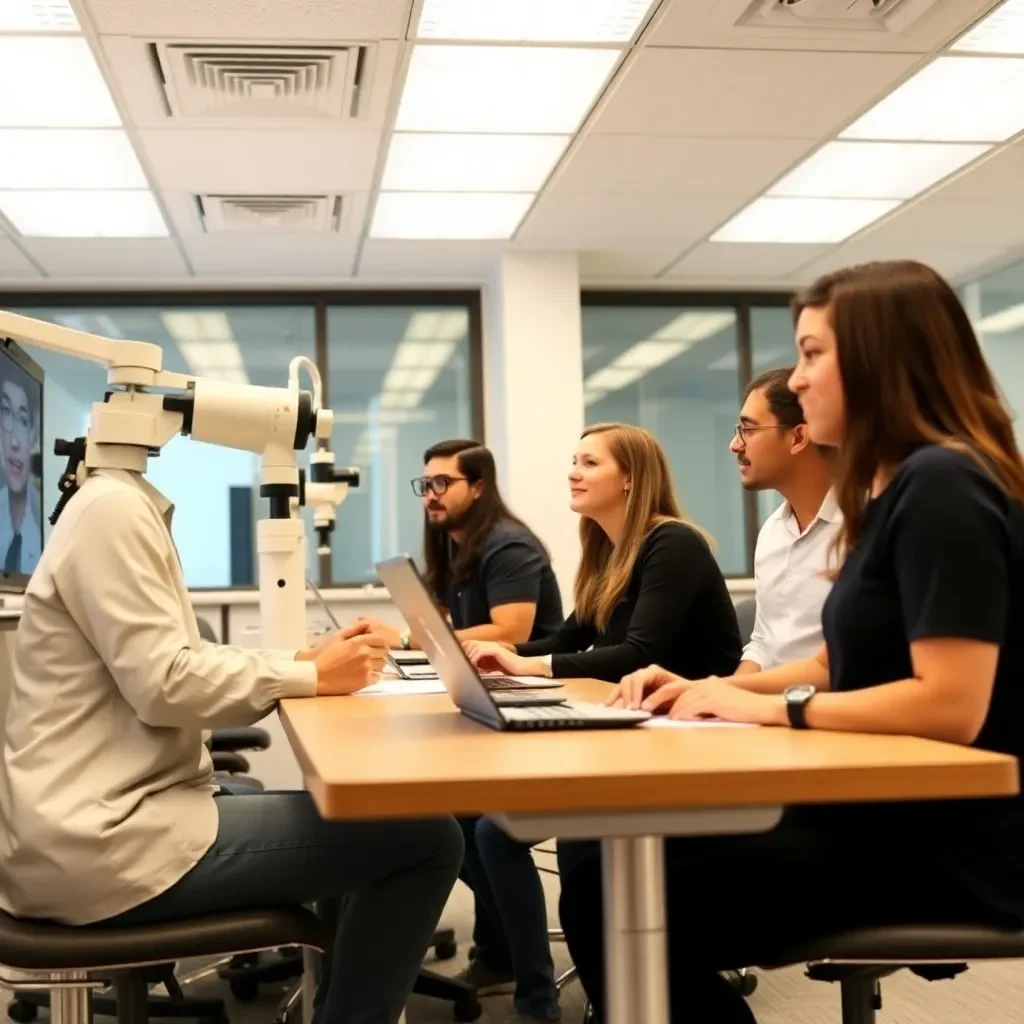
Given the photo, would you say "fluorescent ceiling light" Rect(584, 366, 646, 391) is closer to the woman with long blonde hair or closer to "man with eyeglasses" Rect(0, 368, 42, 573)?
the woman with long blonde hair

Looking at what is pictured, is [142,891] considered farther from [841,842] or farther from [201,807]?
[841,842]

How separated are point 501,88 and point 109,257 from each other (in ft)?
7.46

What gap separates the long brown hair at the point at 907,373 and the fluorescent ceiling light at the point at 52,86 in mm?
2505

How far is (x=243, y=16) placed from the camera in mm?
2928

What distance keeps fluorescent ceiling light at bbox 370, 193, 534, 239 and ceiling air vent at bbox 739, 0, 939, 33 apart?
147 cm

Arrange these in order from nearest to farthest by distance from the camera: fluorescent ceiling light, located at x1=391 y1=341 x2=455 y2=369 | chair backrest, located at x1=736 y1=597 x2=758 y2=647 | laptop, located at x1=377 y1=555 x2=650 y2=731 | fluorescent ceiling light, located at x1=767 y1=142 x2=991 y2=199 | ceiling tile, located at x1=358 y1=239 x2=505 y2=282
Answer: laptop, located at x1=377 y1=555 x2=650 y2=731, chair backrest, located at x1=736 y1=597 x2=758 y2=647, fluorescent ceiling light, located at x1=767 y1=142 x2=991 y2=199, ceiling tile, located at x1=358 y1=239 x2=505 y2=282, fluorescent ceiling light, located at x1=391 y1=341 x2=455 y2=369

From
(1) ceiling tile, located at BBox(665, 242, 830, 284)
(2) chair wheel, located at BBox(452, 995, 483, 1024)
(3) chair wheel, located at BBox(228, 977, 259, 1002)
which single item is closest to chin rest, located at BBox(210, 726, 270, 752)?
(3) chair wheel, located at BBox(228, 977, 259, 1002)

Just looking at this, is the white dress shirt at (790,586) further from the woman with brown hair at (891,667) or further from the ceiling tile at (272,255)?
the ceiling tile at (272,255)

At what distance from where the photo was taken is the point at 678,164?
4012 mm

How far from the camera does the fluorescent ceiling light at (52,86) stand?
3051 millimetres

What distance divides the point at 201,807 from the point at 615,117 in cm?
280

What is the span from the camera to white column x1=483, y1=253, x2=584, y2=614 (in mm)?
5043

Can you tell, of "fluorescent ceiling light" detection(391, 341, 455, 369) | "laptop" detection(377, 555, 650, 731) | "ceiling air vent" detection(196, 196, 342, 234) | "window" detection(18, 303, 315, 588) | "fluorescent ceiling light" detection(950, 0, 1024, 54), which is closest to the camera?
"laptop" detection(377, 555, 650, 731)

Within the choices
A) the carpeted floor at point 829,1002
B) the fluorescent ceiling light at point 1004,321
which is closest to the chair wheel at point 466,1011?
the carpeted floor at point 829,1002
